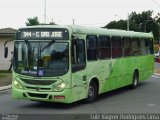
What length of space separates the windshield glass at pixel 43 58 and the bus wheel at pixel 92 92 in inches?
77.4

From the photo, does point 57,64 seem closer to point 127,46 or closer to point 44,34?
point 44,34

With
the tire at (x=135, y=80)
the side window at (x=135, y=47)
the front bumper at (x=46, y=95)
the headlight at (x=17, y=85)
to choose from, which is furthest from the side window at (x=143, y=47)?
the headlight at (x=17, y=85)

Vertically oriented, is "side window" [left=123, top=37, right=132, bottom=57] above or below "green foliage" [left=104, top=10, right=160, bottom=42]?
below

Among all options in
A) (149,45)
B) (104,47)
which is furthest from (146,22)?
(104,47)

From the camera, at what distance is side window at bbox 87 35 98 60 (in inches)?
634

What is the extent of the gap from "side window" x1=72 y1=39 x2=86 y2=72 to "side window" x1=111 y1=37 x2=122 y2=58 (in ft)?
10.3

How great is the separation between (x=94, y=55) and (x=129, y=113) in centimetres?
335

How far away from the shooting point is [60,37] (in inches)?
582

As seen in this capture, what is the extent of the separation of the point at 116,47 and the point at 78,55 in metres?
4.02

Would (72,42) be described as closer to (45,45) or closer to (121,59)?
(45,45)

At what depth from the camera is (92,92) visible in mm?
16391

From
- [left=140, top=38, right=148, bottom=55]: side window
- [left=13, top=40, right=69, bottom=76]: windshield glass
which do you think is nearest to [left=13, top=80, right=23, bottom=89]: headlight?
[left=13, top=40, right=69, bottom=76]: windshield glass

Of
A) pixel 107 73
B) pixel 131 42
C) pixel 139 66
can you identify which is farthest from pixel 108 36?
pixel 139 66

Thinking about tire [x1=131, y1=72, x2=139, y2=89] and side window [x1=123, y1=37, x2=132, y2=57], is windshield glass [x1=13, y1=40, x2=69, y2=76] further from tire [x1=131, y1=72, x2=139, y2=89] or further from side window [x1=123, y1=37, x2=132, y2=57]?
tire [x1=131, y1=72, x2=139, y2=89]
